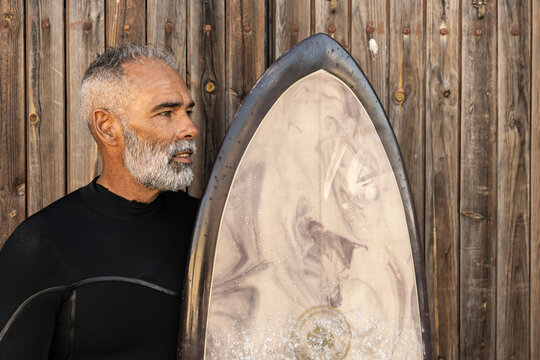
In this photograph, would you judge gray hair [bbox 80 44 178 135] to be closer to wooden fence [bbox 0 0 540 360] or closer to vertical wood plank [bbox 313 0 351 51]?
wooden fence [bbox 0 0 540 360]

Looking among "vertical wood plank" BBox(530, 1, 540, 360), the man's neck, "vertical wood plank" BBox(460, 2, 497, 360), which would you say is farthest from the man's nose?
"vertical wood plank" BBox(530, 1, 540, 360)

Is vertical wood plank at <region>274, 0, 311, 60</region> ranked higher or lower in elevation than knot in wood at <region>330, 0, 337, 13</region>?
lower

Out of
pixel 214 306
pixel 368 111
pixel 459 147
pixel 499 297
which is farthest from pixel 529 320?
pixel 214 306

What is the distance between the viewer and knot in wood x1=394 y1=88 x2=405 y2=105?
7.01 feet

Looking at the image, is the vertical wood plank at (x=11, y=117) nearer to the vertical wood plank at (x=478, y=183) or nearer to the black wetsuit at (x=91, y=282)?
the black wetsuit at (x=91, y=282)

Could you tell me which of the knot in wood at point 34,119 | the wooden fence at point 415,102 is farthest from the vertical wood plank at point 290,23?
the knot in wood at point 34,119

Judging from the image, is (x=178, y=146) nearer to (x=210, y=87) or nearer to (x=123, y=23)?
(x=210, y=87)

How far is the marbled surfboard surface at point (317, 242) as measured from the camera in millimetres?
1621

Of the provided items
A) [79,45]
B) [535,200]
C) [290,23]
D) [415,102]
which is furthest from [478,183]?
[79,45]

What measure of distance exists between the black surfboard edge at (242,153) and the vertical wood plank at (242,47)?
445mm

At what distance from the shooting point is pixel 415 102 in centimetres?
215

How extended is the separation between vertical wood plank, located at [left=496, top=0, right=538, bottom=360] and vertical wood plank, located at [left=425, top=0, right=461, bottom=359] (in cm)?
20

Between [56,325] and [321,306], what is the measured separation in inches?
32.3

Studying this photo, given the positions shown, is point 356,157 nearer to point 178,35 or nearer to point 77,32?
point 178,35
